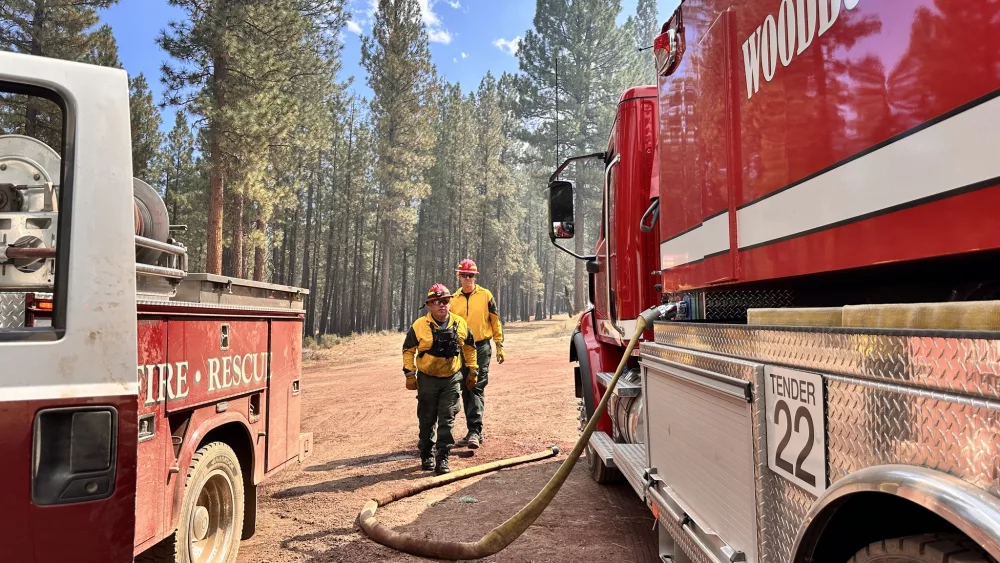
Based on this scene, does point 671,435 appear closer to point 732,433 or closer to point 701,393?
point 701,393

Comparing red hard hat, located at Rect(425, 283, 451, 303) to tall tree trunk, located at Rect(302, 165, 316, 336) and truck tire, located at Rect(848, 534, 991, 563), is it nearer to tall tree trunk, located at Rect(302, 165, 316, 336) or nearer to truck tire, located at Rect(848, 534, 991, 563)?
truck tire, located at Rect(848, 534, 991, 563)

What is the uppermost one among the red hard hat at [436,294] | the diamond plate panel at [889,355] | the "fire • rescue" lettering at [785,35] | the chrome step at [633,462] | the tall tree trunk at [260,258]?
the tall tree trunk at [260,258]

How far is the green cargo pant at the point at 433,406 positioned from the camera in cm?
614

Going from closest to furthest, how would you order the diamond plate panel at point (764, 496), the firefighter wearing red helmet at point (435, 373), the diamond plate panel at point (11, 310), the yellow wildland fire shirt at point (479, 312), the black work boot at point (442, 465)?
the diamond plate panel at point (764, 496) → the diamond plate panel at point (11, 310) → the black work boot at point (442, 465) → the firefighter wearing red helmet at point (435, 373) → the yellow wildland fire shirt at point (479, 312)

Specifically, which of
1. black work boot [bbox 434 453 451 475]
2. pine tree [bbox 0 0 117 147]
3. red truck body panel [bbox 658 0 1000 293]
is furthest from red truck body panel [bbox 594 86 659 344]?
pine tree [bbox 0 0 117 147]

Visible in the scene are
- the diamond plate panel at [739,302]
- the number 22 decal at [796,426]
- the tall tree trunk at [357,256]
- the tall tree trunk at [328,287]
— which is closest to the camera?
the number 22 decal at [796,426]

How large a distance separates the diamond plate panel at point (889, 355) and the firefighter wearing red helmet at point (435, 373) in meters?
4.57

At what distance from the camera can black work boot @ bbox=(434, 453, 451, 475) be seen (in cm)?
600

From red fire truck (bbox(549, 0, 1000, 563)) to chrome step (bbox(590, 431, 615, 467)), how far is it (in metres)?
1.32

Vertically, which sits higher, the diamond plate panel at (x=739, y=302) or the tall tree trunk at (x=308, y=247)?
the tall tree trunk at (x=308, y=247)

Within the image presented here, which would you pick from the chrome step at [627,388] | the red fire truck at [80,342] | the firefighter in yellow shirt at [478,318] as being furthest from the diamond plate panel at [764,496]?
the firefighter in yellow shirt at [478,318]

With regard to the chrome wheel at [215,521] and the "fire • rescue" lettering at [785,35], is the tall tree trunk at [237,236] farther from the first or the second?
the "fire • rescue" lettering at [785,35]

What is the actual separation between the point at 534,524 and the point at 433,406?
2.05 m

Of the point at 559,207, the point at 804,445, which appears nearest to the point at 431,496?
the point at 559,207
